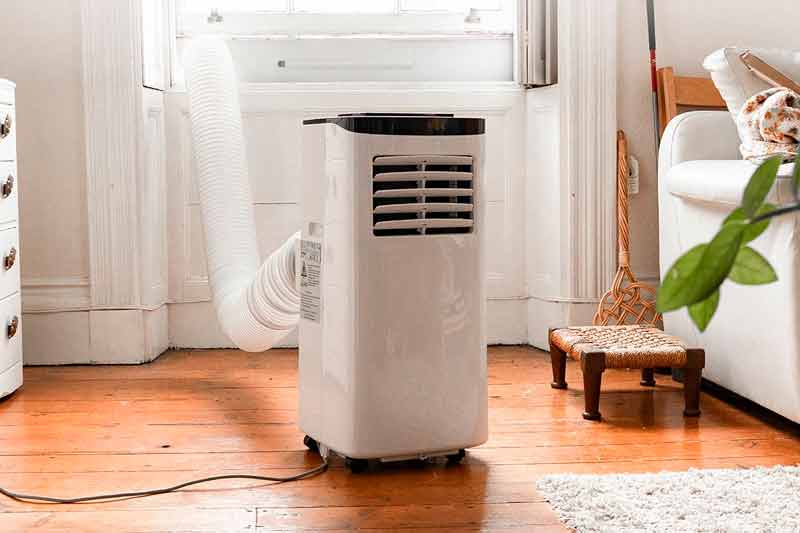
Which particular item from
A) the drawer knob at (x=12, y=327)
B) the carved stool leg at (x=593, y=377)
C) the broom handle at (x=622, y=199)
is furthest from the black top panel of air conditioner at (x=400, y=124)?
the broom handle at (x=622, y=199)

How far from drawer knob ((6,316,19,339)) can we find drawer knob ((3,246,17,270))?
0.47ft

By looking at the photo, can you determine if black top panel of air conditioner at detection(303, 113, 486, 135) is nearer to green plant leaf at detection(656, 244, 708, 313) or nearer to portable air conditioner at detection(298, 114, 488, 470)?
portable air conditioner at detection(298, 114, 488, 470)

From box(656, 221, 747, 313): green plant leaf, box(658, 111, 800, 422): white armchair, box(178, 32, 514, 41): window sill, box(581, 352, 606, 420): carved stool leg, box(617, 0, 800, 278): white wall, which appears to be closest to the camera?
box(656, 221, 747, 313): green plant leaf

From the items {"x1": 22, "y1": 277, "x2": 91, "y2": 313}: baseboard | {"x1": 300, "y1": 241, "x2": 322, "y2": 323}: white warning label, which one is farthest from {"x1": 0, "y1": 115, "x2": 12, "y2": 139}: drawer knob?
{"x1": 300, "y1": 241, "x2": 322, "y2": 323}: white warning label

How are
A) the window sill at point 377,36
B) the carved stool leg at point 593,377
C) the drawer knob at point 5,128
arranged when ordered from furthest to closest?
the window sill at point 377,36 → the drawer knob at point 5,128 → the carved stool leg at point 593,377

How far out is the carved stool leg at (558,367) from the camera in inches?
108

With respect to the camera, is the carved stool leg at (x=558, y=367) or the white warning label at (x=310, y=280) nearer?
the white warning label at (x=310, y=280)

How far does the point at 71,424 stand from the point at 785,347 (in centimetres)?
163

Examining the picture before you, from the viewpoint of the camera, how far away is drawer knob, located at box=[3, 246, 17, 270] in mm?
2618

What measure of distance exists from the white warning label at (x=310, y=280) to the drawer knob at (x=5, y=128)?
100cm

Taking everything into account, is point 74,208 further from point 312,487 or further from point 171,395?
point 312,487

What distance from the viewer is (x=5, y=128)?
2594 mm

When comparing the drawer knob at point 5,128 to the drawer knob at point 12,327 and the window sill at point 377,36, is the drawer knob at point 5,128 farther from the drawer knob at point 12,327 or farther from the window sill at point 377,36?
the window sill at point 377,36

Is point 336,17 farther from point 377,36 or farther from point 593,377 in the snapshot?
point 593,377
